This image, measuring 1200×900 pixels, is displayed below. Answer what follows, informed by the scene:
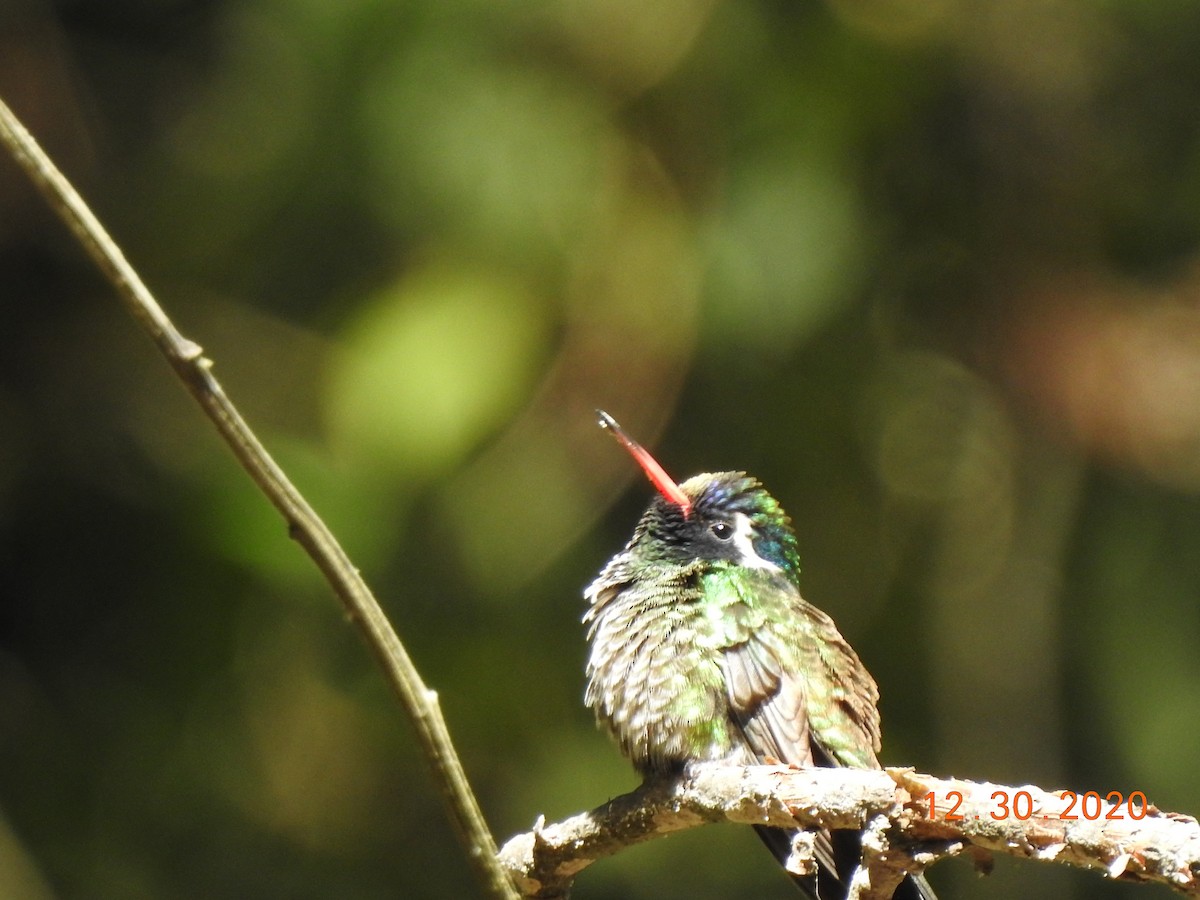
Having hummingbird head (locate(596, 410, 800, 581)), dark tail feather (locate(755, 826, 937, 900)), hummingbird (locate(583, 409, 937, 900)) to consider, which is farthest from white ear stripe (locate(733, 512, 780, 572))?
dark tail feather (locate(755, 826, 937, 900))

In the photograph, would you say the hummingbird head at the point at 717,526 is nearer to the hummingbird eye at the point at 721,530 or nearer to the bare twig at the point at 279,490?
the hummingbird eye at the point at 721,530

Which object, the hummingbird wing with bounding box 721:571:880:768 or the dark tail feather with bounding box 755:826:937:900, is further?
the hummingbird wing with bounding box 721:571:880:768

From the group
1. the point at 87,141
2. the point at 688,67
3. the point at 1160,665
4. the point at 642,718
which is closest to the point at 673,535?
the point at 642,718

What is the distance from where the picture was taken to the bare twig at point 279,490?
3.40ft

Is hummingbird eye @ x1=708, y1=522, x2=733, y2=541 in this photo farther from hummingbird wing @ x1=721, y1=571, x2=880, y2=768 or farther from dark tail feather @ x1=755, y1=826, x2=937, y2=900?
dark tail feather @ x1=755, y1=826, x2=937, y2=900

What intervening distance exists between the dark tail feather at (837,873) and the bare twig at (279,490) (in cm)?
128

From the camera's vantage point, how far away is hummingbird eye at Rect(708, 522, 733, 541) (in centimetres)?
306

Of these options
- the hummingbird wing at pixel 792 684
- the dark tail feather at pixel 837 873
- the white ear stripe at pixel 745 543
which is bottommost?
the dark tail feather at pixel 837 873

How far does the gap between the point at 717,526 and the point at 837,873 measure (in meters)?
0.80

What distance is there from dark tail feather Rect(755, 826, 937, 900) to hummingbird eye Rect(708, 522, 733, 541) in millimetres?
634

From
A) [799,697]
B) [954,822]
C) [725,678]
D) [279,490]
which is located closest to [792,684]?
[799,697]

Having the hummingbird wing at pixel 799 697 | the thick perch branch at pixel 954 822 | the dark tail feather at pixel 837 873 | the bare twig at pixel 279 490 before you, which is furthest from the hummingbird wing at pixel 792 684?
Answer: the bare twig at pixel 279 490

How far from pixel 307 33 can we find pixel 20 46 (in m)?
1.41

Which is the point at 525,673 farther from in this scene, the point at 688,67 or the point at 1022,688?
the point at 688,67
